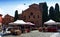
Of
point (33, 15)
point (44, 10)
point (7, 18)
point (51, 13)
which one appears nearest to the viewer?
point (33, 15)

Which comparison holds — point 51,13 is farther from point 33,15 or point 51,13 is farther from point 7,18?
point 7,18

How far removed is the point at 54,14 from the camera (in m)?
35.9

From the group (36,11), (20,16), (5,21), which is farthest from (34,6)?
(5,21)

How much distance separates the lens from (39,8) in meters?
36.5

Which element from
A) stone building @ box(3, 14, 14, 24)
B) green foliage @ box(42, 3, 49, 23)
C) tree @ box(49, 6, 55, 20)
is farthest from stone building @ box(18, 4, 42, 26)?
stone building @ box(3, 14, 14, 24)

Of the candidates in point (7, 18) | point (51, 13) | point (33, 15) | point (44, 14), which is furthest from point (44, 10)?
point (7, 18)

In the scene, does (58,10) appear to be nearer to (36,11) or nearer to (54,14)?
(54,14)

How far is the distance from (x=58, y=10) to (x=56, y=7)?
3.24 feet

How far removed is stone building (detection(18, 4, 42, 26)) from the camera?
35.6 m

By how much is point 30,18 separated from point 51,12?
4.88 m

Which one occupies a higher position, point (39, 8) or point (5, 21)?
point (39, 8)

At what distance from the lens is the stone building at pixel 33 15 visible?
35.6m

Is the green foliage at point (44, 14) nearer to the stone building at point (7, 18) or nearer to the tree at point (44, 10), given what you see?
the tree at point (44, 10)

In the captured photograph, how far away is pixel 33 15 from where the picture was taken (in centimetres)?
3628
